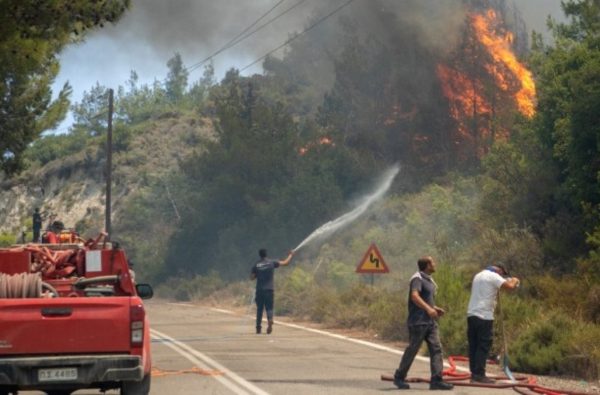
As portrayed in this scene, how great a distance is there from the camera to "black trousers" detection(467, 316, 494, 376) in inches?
592

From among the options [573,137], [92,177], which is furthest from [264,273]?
[92,177]

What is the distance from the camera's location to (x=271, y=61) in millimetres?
89125

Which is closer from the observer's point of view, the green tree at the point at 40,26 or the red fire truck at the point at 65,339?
the red fire truck at the point at 65,339

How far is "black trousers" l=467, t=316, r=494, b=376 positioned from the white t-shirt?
0.27 feet

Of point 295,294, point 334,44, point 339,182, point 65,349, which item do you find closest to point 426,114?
point 339,182

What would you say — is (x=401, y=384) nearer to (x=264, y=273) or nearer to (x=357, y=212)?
(x=264, y=273)

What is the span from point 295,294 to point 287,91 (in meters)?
50.4

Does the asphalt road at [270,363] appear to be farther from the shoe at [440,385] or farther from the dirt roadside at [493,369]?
the dirt roadside at [493,369]

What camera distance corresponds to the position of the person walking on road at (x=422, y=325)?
47.3 ft

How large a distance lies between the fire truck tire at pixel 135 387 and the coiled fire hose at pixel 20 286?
1.38 m

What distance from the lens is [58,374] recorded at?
1156 cm

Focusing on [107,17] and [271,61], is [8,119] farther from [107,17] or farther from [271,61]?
[271,61]

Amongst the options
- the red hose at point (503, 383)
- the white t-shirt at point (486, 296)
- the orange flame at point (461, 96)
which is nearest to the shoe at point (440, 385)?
the red hose at point (503, 383)

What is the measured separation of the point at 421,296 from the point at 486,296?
0.97 metres
